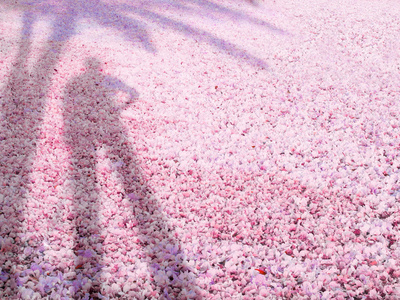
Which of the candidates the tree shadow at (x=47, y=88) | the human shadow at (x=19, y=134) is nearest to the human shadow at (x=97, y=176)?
the tree shadow at (x=47, y=88)

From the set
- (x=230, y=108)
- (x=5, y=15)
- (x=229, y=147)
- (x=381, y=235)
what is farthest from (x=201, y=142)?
(x=5, y=15)

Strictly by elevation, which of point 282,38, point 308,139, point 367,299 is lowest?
point 367,299

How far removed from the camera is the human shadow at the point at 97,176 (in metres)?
3.16

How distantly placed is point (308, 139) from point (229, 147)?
4.53 ft

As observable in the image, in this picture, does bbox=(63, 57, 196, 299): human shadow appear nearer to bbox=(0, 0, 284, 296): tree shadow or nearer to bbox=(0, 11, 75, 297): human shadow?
bbox=(0, 0, 284, 296): tree shadow

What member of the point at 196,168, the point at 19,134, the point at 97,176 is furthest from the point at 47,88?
the point at 196,168

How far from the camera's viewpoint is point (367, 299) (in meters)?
2.87

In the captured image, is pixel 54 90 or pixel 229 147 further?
pixel 54 90

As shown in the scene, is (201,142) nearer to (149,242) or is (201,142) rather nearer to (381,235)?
(149,242)

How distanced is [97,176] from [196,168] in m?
1.42

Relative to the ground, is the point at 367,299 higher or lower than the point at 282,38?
lower

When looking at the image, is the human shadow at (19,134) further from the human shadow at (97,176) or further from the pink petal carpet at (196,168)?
the human shadow at (97,176)

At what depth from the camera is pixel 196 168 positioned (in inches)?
179

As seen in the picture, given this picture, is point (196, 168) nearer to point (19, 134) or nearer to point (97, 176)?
point (97, 176)
